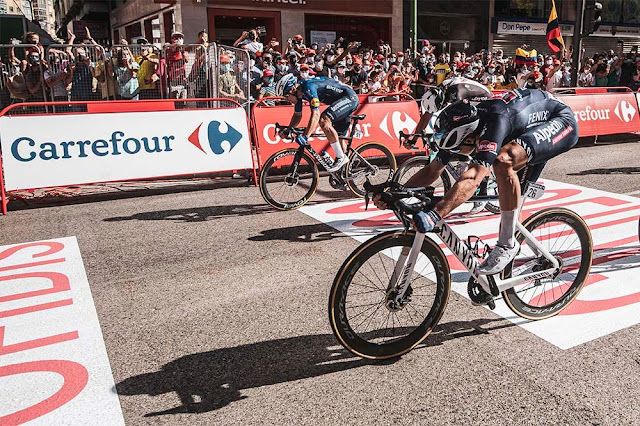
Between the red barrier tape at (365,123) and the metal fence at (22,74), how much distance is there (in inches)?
194

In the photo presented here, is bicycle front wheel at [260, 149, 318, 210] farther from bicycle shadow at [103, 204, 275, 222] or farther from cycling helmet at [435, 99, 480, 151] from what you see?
cycling helmet at [435, 99, 480, 151]

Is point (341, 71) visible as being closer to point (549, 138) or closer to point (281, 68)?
point (281, 68)

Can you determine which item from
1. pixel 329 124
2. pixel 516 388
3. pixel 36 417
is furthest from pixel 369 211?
pixel 36 417

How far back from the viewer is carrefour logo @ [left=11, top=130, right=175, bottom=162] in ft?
26.9

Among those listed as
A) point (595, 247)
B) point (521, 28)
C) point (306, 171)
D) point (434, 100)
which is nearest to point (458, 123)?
point (434, 100)

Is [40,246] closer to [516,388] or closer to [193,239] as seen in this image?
[193,239]

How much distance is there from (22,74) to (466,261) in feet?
36.2

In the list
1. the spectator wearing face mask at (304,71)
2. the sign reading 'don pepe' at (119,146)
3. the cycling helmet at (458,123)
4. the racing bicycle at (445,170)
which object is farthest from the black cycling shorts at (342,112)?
the cycling helmet at (458,123)

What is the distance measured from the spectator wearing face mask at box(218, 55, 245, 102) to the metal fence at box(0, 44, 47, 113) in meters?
3.65

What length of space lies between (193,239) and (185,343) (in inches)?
108

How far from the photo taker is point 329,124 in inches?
323

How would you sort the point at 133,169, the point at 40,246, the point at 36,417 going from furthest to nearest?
the point at 133,169, the point at 40,246, the point at 36,417

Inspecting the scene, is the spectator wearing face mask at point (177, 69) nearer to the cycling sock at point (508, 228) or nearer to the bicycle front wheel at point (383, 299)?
the bicycle front wheel at point (383, 299)

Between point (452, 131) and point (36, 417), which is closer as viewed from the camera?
point (36, 417)
